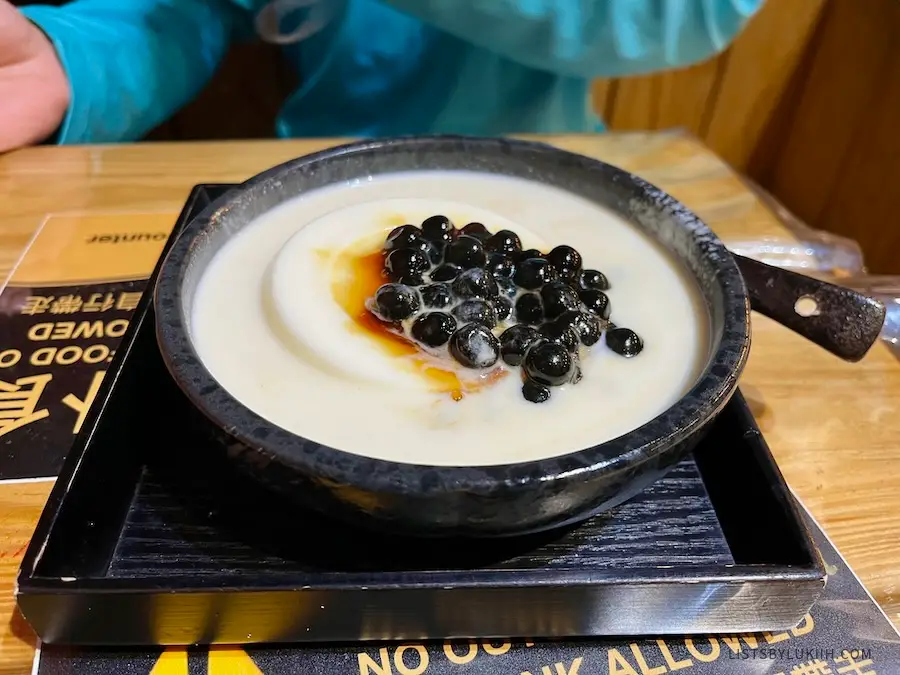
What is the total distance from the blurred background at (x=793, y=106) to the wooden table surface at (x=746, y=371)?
90cm

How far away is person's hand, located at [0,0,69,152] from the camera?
1.36 metres

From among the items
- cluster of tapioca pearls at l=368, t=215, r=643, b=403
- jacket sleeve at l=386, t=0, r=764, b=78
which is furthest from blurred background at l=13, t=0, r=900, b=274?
cluster of tapioca pearls at l=368, t=215, r=643, b=403

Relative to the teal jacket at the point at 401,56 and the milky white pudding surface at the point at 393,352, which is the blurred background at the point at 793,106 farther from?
the milky white pudding surface at the point at 393,352

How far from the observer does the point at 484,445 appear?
71 centimetres

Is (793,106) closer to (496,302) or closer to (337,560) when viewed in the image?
(496,302)

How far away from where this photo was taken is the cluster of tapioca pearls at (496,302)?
781mm

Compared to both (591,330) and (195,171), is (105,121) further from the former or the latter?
(591,330)

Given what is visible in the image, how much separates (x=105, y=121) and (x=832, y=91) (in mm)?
2141

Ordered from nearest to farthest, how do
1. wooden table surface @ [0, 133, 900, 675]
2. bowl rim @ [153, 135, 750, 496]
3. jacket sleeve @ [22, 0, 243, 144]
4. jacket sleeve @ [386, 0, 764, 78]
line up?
bowl rim @ [153, 135, 750, 496], wooden table surface @ [0, 133, 900, 675], jacket sleeve @ [386, 0, 764, 78], jacket sleeve @ [22, 0, 243, 144]

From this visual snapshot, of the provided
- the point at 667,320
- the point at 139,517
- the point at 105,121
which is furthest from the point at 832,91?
the point at 139,517

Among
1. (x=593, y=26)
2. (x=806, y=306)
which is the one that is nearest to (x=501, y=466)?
(x=806, y=306)

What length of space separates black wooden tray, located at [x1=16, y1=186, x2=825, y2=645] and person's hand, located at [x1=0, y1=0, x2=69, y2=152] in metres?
0.78

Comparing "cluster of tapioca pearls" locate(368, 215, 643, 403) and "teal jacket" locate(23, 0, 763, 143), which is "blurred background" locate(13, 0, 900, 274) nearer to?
"teal jacket" locate(23, 0, 763, 143)

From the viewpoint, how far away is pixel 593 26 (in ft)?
4.43
